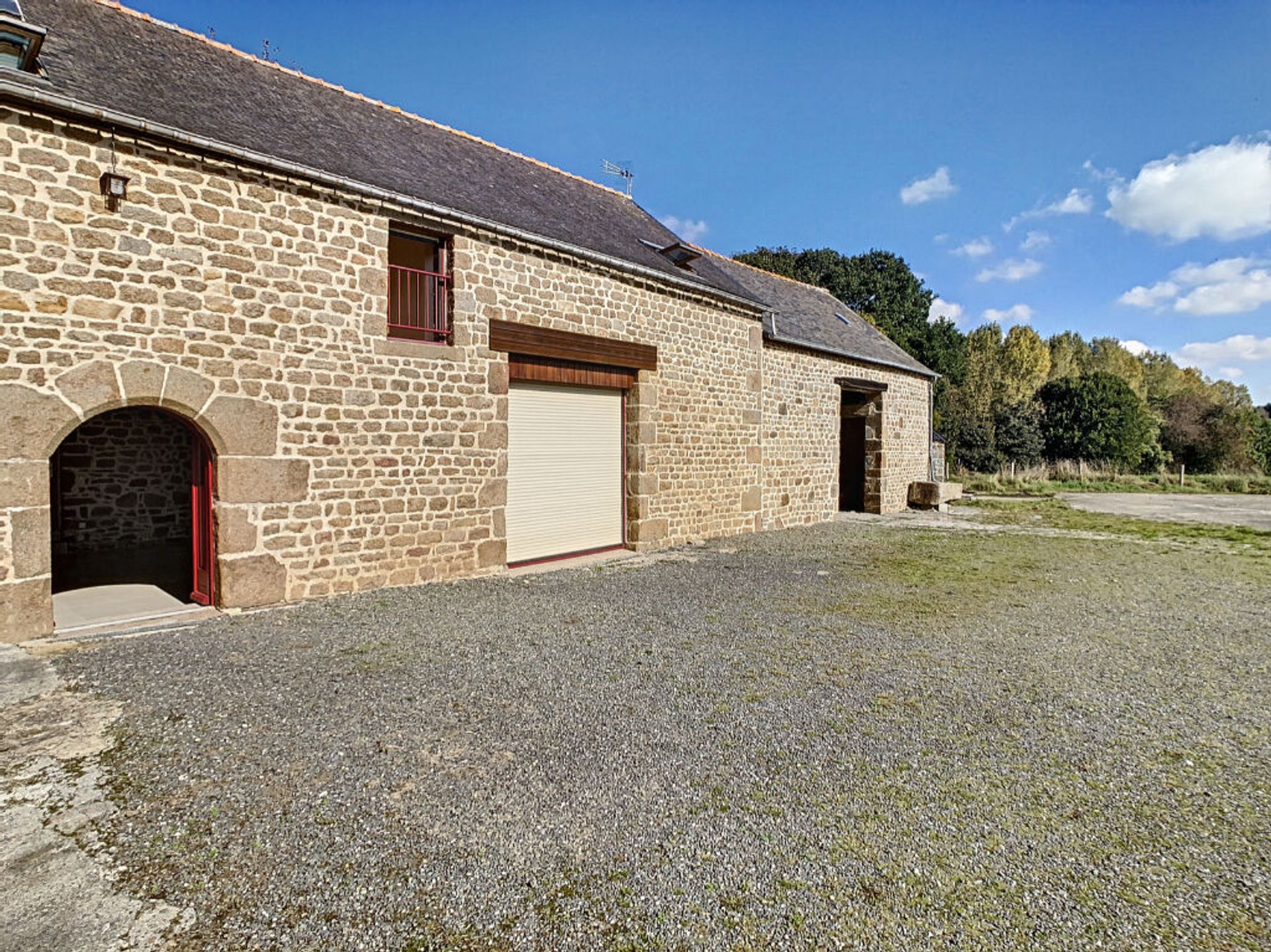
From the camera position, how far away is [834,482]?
14.7 metres

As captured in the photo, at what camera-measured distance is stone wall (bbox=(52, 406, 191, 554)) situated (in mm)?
8789

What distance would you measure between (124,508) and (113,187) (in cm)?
561

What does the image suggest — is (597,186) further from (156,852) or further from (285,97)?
(156,852)

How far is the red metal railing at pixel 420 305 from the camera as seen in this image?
7.82 meters

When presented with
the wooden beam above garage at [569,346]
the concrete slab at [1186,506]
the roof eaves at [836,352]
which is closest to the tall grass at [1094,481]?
the concrete slab at [1186,506]

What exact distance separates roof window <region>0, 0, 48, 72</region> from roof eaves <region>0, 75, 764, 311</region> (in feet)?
0.91

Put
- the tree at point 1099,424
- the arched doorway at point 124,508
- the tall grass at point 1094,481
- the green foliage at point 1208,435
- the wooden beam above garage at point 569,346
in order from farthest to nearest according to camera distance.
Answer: the green foliage at point 1208,435 → the tree at point 1099,424 → the tall grass at point 1094,481 → the wooden beam above garage at point 569,346 → the arched doorway at point 124,508

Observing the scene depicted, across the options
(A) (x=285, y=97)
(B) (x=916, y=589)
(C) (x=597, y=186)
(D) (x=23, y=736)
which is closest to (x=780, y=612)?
(B) (x=916, y=589)

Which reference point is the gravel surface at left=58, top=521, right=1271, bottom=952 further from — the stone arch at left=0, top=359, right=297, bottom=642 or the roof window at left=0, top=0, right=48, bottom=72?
the roof window at left=0, top=0, right=48, bottom=72

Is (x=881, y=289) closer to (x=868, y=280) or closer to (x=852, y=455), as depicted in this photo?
(x=868, y=280)

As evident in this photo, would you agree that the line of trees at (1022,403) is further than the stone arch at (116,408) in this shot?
Yes

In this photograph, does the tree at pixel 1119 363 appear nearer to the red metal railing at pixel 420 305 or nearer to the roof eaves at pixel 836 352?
the roof eaves at pixel 836 352

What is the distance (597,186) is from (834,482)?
25.9 ft

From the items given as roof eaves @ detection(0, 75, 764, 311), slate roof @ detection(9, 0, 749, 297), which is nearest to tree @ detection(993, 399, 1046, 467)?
slate roof @ detection(9, 0, 749, 297)
